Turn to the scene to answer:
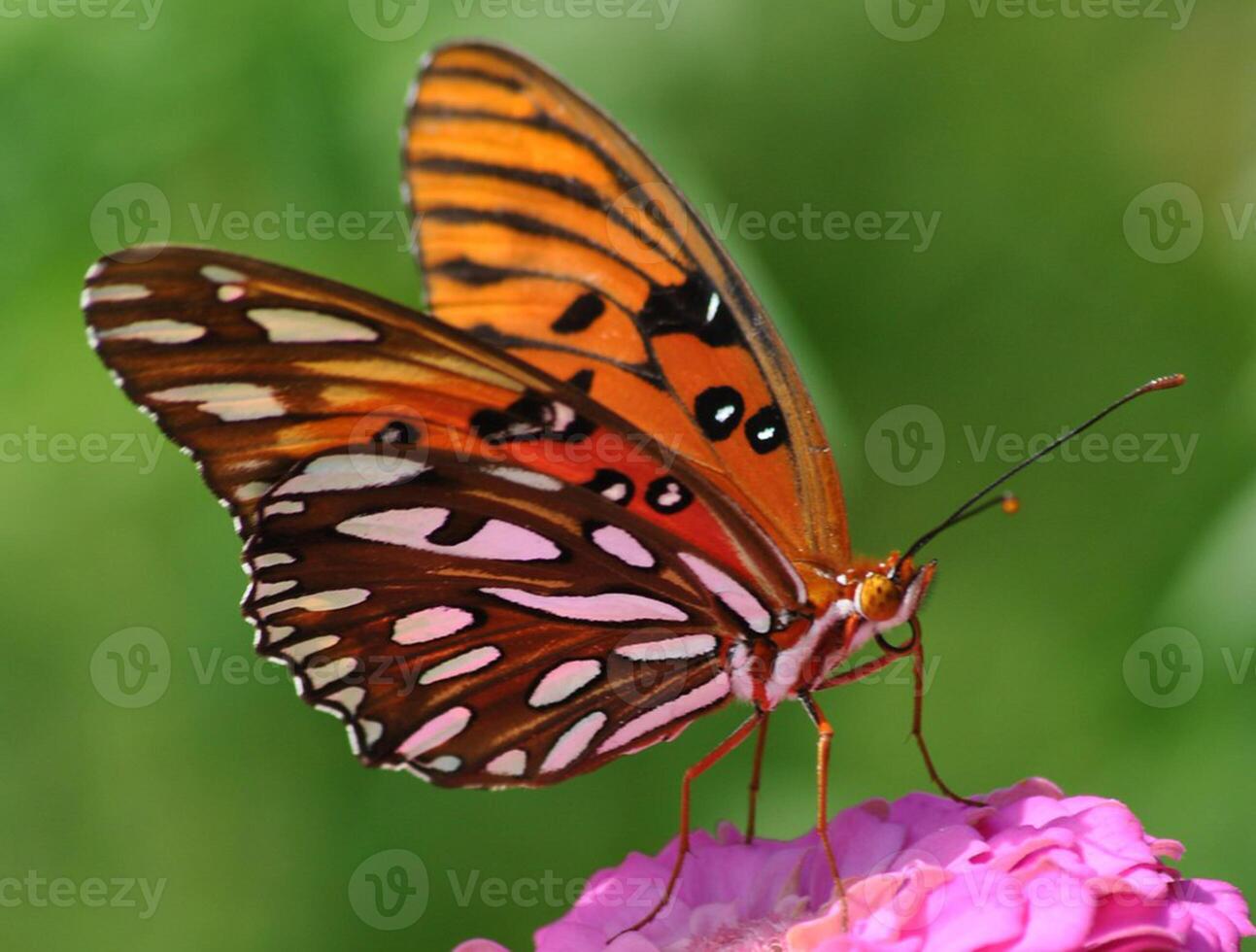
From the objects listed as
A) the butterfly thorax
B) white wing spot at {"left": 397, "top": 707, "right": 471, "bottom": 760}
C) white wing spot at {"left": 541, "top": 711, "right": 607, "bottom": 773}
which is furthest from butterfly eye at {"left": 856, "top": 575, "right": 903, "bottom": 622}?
white wing spot at {"left": 397, "top": 707, "right": 471, "bottom": 760}

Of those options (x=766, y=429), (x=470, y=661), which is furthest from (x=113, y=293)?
(x=766, y=429)

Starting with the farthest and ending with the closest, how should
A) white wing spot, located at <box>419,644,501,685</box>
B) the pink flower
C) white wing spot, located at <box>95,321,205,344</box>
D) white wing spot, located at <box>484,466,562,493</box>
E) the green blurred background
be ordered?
the green blurred background → white wing spot, located at <box>419,644,501,685</box> → white wing spot, located at <box>484,466,562,493</box> → white wing spot, located at <box>95,321,205,344</box> → the pink flower

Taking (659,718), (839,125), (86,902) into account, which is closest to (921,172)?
(839,125)

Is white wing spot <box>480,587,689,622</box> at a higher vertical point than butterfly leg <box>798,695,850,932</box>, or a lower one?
higher

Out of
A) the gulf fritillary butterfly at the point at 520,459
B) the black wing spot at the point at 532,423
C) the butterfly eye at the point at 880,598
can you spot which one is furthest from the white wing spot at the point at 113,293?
the butterfly eye at the point at 880,598

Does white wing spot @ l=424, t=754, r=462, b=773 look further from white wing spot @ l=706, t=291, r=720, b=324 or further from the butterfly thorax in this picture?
white wing spot @ l=706, t=291, r=720, b=324

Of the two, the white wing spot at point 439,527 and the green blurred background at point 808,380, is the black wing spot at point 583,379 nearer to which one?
the white wing spot at point 439,527
